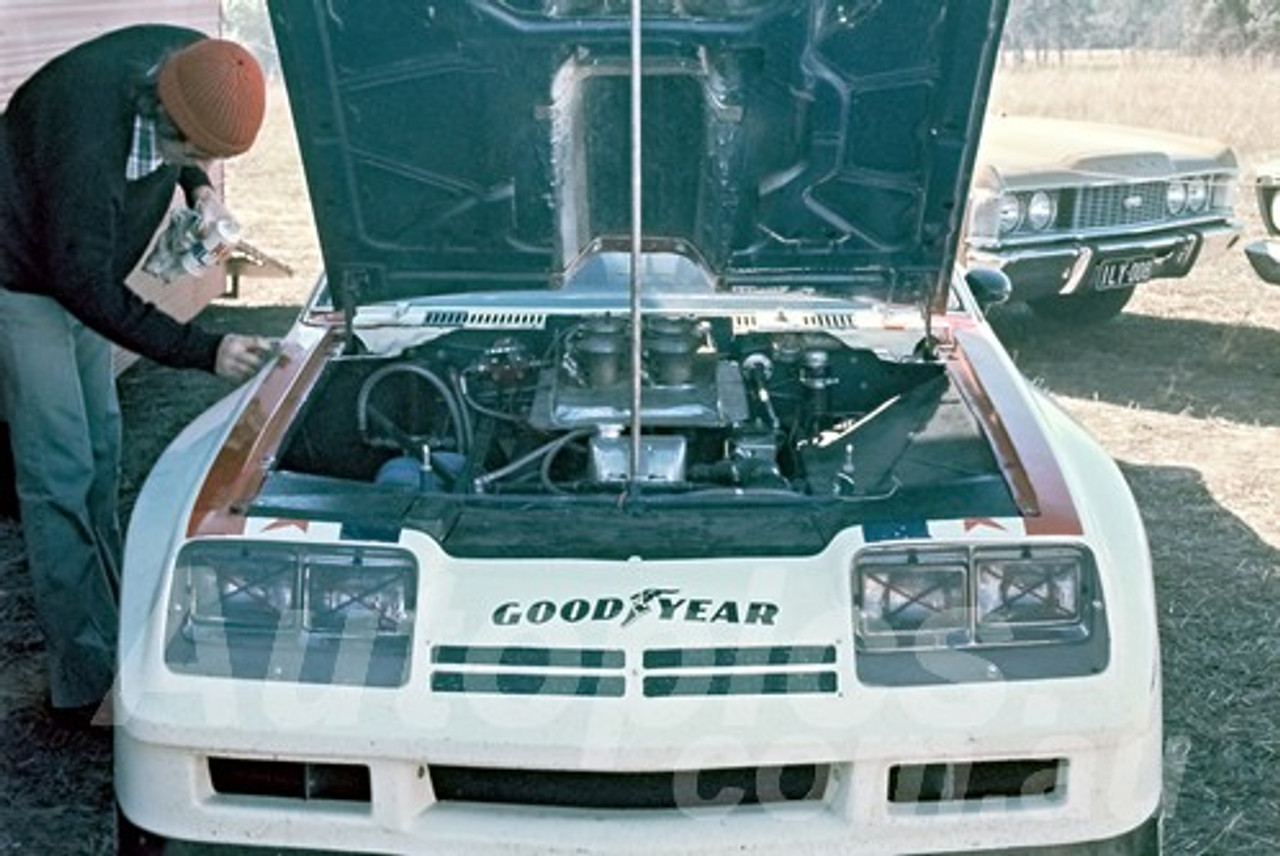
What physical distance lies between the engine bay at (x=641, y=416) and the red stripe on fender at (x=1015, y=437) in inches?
2.1

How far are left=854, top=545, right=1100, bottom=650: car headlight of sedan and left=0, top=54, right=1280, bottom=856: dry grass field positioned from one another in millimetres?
1120

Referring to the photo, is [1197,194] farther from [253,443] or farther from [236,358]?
[253,443]

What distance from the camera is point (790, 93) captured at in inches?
142

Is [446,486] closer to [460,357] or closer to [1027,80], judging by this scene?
[460,357]

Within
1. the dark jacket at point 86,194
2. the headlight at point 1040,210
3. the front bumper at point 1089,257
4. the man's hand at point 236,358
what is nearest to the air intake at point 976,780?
the man's hand at point 236,358

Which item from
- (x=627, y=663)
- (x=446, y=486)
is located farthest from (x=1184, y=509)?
(x=627, y=663)

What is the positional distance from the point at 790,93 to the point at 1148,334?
578 centimetres

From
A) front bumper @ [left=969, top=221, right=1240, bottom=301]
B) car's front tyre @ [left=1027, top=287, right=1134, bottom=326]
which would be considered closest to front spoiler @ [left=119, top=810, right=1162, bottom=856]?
front bumper @ [left=969, top=221, right=1240, bottom=301]

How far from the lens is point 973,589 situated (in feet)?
8.79

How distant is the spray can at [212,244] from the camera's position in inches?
152

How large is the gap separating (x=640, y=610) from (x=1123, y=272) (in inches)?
236

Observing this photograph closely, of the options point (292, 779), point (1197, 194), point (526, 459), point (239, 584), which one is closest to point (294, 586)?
point (239, 584)

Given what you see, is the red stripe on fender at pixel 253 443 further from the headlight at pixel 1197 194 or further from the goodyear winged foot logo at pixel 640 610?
the headlight at pixel 1197 194

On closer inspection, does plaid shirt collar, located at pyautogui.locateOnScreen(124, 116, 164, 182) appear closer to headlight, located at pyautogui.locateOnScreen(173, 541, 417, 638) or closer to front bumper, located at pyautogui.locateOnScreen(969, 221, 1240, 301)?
headlight, located at pyautogui.locateOnScreen(173, 541, 417, 638)
